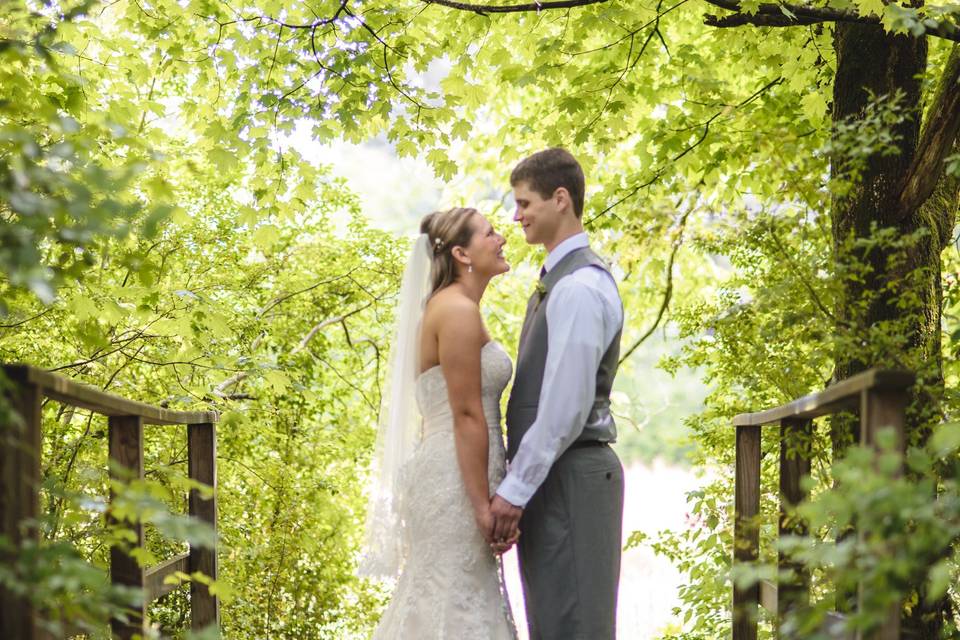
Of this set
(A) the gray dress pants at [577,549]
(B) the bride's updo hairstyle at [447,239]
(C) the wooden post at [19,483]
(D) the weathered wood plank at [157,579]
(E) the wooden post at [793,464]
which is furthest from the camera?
(B) the bride's updo hairstyle at [447,239]

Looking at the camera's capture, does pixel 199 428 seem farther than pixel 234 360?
No

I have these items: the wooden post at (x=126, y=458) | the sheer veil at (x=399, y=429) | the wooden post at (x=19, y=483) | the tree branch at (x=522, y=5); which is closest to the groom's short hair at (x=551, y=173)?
the sheer veil at (x=399, y=429)

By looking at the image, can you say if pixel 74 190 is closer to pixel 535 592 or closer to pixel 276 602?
pixel 535 592

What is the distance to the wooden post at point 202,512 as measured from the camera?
3.51m

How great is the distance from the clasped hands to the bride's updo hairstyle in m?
0.75

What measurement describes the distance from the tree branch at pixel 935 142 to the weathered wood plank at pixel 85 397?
104 inches

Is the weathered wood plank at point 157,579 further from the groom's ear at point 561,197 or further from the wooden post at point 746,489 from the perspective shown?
the wooden post at point 746,489

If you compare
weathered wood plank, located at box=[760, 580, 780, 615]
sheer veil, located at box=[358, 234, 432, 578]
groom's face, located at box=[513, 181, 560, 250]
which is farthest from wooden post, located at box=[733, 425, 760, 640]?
sheer veil, located at box=[358, 234, 432, 578]

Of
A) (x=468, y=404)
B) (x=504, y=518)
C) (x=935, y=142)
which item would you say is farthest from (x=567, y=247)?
(x=935, y=142)

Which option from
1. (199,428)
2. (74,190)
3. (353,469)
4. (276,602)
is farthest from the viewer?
(353,469)

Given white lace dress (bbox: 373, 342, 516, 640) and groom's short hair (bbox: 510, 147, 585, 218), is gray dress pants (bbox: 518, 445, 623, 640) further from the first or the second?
groom's short hair (bbox: 510, 147, 585, 218)

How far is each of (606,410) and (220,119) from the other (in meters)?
2.68

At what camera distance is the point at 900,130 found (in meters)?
3.84

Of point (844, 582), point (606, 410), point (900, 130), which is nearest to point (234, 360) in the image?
point (606, 410)
